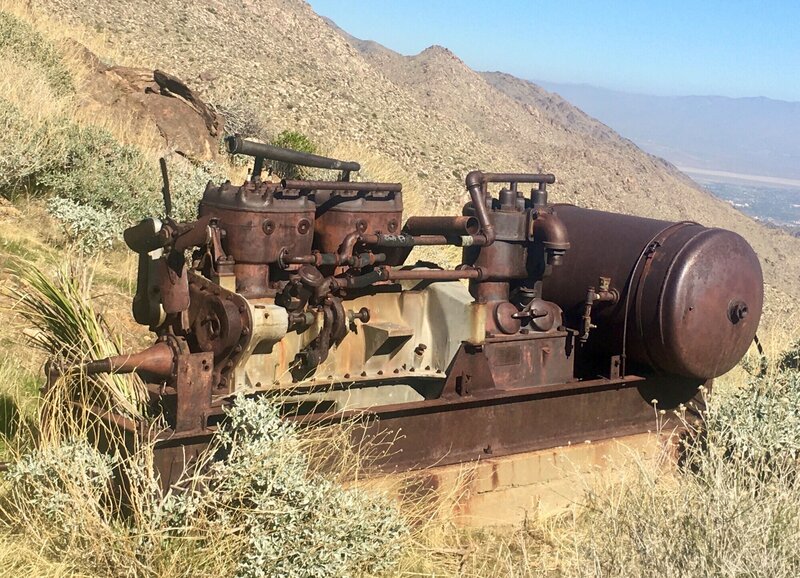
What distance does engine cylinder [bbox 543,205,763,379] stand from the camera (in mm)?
6078

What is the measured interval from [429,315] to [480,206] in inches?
32.7

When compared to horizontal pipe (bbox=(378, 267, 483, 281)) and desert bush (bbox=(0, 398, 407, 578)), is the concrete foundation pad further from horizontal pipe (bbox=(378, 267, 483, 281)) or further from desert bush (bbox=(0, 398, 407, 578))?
horizontal pipe (bbox=(378, 267, 483, 281))

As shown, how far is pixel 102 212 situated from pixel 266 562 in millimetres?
5703

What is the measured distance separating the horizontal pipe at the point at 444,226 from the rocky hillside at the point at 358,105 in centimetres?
1067

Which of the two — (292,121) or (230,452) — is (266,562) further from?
(292,121)

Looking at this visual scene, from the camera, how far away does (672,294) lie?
19.8 ft

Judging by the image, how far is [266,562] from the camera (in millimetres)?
4180

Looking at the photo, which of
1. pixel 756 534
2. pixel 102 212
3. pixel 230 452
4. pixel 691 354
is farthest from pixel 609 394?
pixel 102 212

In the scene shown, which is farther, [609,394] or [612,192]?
[612,192]

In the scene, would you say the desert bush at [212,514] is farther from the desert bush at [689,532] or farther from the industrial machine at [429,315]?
the desert bush at [689,532]

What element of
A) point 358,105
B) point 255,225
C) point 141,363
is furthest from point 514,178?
point 358,105

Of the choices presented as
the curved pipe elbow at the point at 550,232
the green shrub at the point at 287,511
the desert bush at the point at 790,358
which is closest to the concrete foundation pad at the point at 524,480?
the green shrub at the point at 287,511

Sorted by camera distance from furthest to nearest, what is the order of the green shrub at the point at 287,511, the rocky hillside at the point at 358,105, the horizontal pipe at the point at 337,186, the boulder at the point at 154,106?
1. the rocky hillside at the point at 358,105
2. the boulder at the point at 154,106
3. the horizontal pipe at the point at 337,186
4. the green shrub at the point at 287,511

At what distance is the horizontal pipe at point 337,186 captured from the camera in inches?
209
